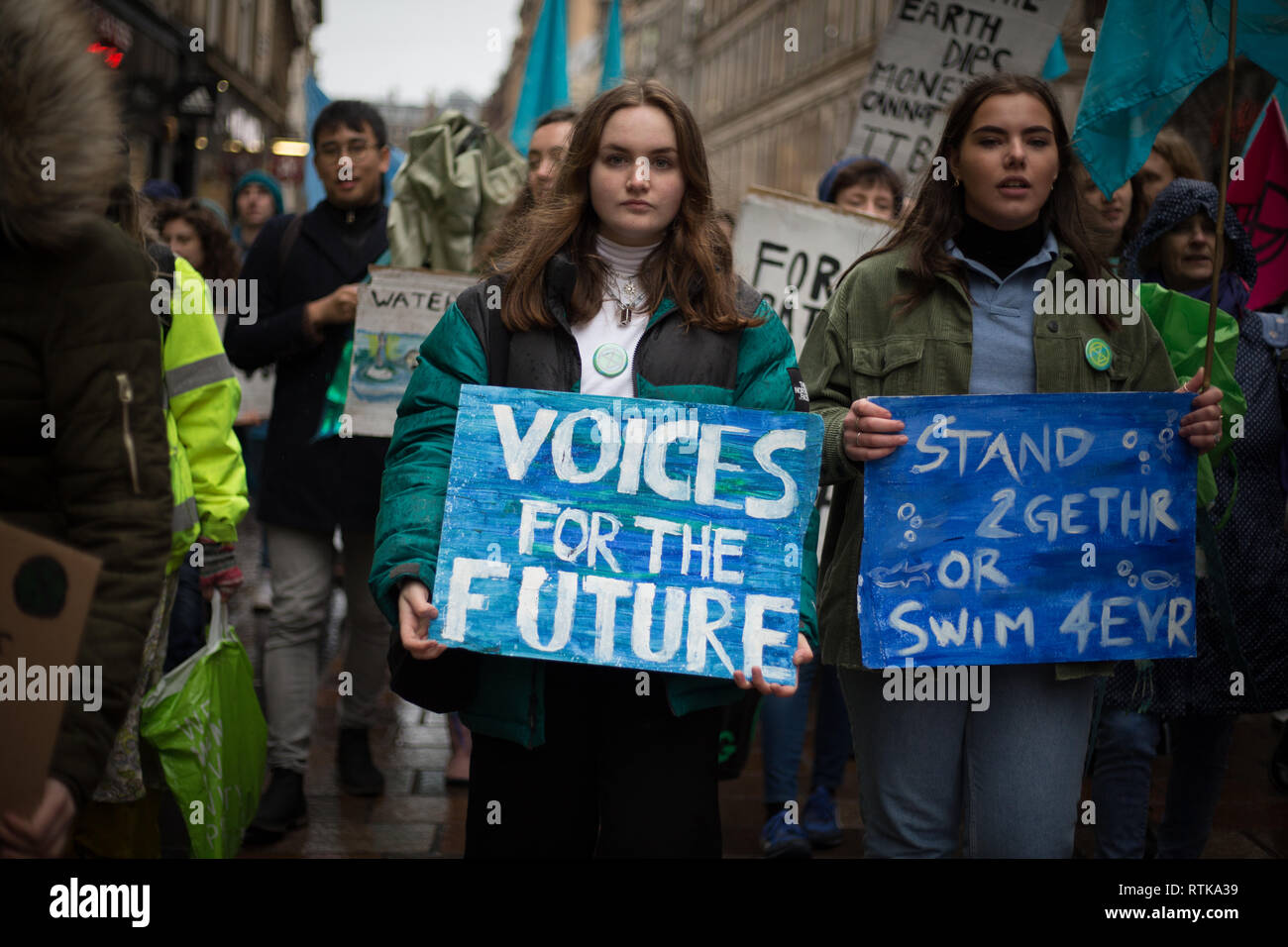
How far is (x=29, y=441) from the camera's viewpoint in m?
2.00

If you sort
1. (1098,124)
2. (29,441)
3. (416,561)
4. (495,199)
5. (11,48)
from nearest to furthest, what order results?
(11,48) → (29,441) → (416,561) → (1098,124) → (495,199)

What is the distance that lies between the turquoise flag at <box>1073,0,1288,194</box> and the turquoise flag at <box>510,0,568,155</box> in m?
4.60

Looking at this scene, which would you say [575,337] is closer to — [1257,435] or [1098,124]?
[1098,124]

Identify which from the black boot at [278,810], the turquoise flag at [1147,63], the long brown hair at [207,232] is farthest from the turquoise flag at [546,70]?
the turquoise flag at [1147,63]

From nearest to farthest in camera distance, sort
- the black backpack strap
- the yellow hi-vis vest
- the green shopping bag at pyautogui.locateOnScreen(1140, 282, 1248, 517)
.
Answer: the yellow hi-vis vest, the green shopping bag at pyautogui.locateOnScreen(1140, 282, 1248, 517), the black backpack strap

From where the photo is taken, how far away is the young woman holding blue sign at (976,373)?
2760mm

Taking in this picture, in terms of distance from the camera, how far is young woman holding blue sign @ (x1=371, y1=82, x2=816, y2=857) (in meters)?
2.52

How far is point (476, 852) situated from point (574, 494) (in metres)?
0.74

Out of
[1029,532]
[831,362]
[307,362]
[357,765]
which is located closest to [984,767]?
[1029,532]

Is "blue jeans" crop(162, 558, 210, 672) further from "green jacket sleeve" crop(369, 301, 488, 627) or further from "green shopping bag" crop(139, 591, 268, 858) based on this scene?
"green jacket sleeve" crop(369, 301, 488, 627)

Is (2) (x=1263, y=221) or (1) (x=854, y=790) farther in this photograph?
(1) (x=854, y=790)

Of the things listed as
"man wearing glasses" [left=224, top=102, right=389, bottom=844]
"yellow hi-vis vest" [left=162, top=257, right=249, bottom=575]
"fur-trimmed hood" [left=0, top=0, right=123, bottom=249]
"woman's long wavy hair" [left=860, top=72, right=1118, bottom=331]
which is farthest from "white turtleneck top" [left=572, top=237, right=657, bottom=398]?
"man wearing glasses" [left=224, top=102, right=389, bottom=844]

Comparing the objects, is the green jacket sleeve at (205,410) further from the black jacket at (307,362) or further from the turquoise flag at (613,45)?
the turquoise flag at (613,45)
